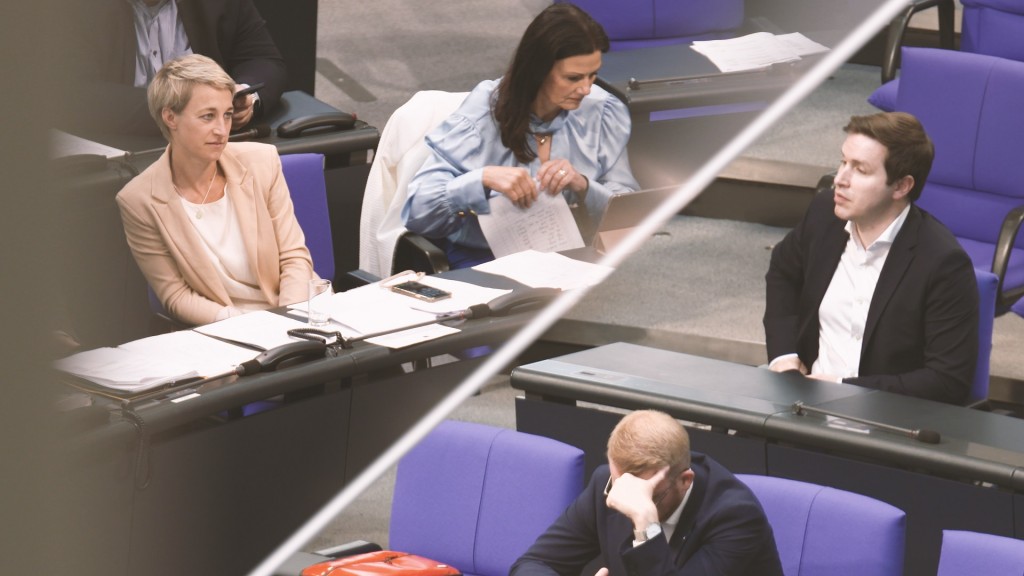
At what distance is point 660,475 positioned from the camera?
1129 millimetres

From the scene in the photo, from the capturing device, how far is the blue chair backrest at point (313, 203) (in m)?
1.60

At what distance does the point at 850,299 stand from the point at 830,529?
35 centimetres

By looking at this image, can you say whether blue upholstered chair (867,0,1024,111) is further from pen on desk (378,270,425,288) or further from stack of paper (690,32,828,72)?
stack of paper (690,32,828,72)


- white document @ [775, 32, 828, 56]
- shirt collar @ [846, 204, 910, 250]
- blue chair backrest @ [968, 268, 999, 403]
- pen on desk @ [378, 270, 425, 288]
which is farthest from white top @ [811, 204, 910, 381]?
white document @ [775, 32, 828, 56]

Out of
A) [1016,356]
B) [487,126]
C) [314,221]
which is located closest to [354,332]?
[487,126]

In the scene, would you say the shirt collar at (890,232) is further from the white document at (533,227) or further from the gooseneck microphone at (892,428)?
the white document at (533,227)

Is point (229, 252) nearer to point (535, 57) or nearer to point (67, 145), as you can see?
point (535, 57)

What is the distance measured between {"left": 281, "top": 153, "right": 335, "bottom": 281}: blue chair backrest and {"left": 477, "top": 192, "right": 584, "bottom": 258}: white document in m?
1.37

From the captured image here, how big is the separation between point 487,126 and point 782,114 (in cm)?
29

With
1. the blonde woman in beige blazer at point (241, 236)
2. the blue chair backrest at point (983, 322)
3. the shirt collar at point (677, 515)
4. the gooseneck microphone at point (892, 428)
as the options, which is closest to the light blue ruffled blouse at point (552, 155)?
the blonde woman in beige blazer at point (241, 236)

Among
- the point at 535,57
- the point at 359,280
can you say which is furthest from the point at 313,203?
the point at 535,57

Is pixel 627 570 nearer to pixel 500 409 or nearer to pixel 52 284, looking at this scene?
pixel 500 409

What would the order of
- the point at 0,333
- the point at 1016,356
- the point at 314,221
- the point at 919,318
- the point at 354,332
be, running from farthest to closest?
1. the point at 1016,356
2. the point at 314,221
3. the point at 919,318
4. the point at 354,332
5. the point at 0,333

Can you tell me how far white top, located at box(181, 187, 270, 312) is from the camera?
107 cm
